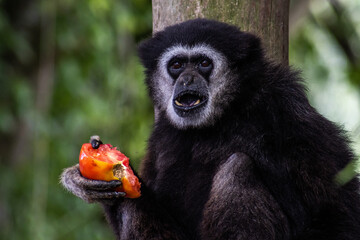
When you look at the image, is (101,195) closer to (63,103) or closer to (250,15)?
(250,15)

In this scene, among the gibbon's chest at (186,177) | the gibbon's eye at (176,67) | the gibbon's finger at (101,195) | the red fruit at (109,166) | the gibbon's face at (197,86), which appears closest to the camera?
the red fruit at (109,166)

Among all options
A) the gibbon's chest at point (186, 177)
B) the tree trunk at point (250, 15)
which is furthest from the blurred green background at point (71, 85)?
the gibbon's chest at point (186, 177)

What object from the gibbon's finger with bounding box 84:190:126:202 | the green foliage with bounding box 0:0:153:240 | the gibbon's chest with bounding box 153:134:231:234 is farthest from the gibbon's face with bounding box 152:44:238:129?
the green foliage with bounding box 0:0:153:240

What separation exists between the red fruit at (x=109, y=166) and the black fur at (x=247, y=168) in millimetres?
240

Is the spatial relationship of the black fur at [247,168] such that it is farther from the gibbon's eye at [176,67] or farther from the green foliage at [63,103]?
the green foliage at [63,103]

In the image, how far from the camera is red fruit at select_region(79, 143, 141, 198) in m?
4.67

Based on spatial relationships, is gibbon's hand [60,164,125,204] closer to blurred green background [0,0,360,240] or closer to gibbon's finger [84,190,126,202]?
gibbon's finger [84,190,126,202]

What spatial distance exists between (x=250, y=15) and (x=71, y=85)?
488 centimetres

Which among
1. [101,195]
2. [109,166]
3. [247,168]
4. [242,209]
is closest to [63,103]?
[101,195]

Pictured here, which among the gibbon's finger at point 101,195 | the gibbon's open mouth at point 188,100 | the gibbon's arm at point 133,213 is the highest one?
the gibbon's open mouth at point 188,100

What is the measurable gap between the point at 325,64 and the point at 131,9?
128 inches

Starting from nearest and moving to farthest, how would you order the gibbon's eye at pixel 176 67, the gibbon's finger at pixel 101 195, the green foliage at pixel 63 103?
the gibbon's finger at pixel 101 195 → the gibbon's eye at pixel 176 67 → the green foliage at pixel 63 103

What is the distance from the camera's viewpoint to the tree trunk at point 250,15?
16.8ft

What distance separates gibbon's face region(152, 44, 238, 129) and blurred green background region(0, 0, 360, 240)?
3.61 meters
